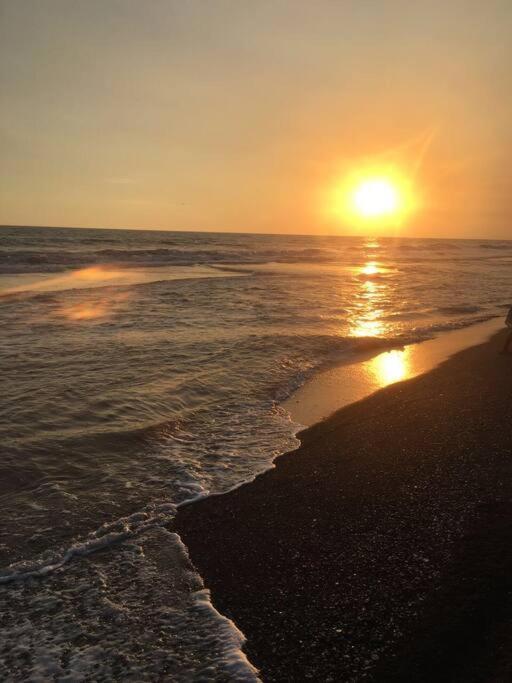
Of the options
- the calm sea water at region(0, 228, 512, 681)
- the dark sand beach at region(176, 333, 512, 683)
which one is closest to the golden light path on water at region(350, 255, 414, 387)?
the calm sea water at region(0, 228, 512, 681)

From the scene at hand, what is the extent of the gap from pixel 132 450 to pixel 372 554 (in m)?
3.89

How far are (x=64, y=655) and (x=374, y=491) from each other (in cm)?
347

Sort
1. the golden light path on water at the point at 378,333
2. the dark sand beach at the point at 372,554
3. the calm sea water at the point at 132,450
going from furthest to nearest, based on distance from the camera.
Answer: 1. the golden light path on water at the point at 378,333
2. the calm sea water at the point at 132,450
3. the dark sand beach at the point at 372,554

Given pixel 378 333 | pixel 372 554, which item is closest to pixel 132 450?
pixel 372 554

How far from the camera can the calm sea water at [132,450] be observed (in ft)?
11.8

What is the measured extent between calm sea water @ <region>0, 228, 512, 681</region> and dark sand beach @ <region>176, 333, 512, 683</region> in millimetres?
361

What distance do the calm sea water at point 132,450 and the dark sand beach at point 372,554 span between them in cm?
36

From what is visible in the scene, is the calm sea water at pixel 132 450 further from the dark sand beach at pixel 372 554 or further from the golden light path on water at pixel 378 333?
the dark sand beach at pixel 372 554

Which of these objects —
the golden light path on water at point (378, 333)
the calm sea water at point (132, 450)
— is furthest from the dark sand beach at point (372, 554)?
the golden light path on water at point (378, 333)

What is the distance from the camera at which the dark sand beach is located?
329 cm

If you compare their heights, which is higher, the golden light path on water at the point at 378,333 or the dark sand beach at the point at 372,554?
the golden light path on water at the point at 378,333

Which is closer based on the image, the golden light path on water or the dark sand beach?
the dark sand beach

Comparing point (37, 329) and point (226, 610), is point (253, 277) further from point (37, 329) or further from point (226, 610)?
point (226, 610)

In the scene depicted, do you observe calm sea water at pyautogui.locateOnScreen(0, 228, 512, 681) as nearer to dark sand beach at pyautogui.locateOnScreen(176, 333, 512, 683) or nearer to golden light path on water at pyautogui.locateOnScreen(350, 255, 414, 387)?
golden light path on water at pyautogui.locateOnScreen(350, 255, 414, 387)
